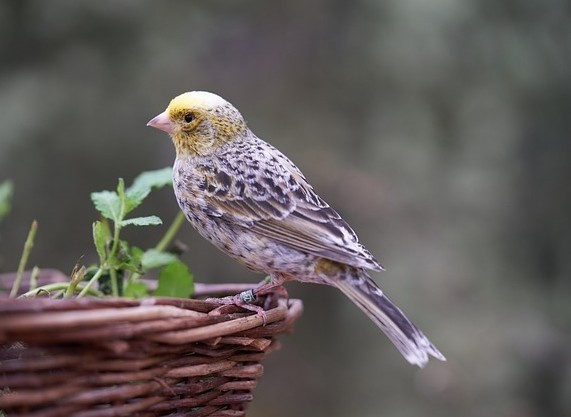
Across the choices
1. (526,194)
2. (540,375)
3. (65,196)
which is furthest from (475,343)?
(65,196)

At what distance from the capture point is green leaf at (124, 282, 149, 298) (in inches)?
86.4

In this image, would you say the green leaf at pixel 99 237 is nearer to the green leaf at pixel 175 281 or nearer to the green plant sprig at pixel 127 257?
the green plant sprig at pixel 127 257

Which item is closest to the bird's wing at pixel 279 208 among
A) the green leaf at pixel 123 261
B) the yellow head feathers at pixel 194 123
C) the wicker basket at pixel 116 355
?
the yellow head feathers at pixel 194 123

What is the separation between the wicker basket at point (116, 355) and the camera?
1.33 m

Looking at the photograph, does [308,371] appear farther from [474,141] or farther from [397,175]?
[474,141]

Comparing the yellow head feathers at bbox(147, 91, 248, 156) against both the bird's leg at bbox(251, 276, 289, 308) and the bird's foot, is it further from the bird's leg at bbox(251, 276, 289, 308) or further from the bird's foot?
the bird's foot

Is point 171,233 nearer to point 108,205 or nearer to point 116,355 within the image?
point 108,205

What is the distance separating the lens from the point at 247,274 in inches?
193

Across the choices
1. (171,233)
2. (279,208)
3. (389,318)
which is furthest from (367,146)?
(389,318)

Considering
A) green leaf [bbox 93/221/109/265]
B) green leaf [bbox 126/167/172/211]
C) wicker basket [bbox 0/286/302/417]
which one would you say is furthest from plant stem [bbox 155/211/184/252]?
wicker basket [bbox 0/286/302/417]

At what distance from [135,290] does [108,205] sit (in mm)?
282

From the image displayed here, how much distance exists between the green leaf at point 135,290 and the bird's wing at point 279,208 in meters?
0.39

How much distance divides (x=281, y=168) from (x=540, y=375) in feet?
9.11

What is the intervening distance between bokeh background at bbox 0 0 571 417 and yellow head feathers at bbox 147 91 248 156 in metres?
2.03
